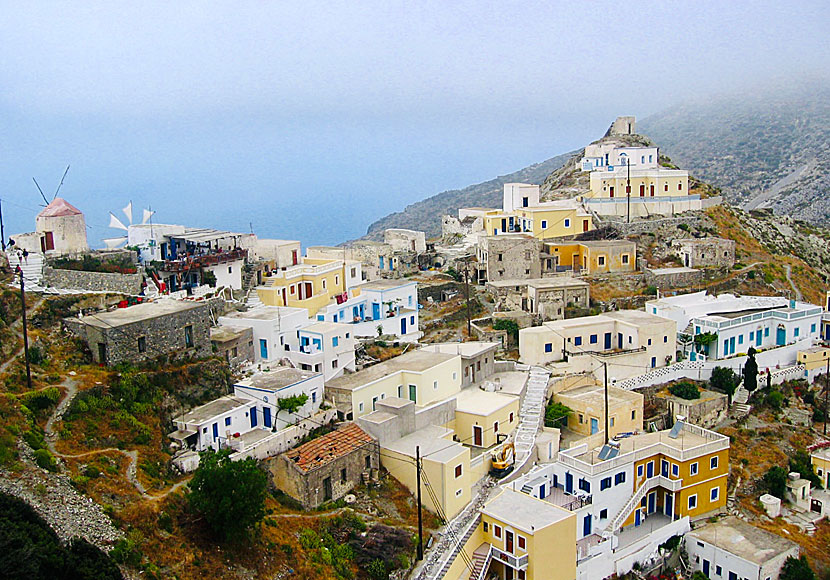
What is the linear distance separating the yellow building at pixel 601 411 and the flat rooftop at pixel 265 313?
12.0 metres

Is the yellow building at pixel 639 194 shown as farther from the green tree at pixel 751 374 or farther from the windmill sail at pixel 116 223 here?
the windmill sail at pixel 116 223

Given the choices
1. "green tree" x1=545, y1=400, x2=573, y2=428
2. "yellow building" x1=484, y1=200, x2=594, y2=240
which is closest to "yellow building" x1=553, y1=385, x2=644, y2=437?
"green tree" x1=545, y1=400, x2=573, y2=428

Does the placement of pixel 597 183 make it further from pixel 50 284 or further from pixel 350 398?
pixel 50 284

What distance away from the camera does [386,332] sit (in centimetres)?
3781

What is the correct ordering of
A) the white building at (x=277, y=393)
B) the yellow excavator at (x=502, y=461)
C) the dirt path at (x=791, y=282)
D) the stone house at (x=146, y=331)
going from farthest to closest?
the dirt path at (x=791, y=282), the yellow excavator at (x=502, y=461), the white building at (x=277, y=393), the stone house at (x=146, y=331)

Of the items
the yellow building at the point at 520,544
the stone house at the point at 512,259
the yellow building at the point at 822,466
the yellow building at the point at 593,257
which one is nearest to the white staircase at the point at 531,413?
the yellow building at the point at 520,544

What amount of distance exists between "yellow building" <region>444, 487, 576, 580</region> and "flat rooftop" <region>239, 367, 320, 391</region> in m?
7.75

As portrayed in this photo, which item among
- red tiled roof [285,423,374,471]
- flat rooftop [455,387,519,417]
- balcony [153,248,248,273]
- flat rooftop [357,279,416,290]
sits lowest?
flat rooftop [455,387,519,417]

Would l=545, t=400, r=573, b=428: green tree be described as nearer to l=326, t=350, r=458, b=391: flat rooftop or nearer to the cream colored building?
the cream colored building

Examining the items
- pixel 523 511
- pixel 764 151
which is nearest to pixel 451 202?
pixel 764 151

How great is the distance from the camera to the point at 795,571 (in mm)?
26500

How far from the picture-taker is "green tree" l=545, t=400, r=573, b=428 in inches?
1260

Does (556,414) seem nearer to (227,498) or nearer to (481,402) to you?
(481,402)

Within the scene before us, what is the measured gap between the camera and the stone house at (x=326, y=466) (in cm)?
2319
